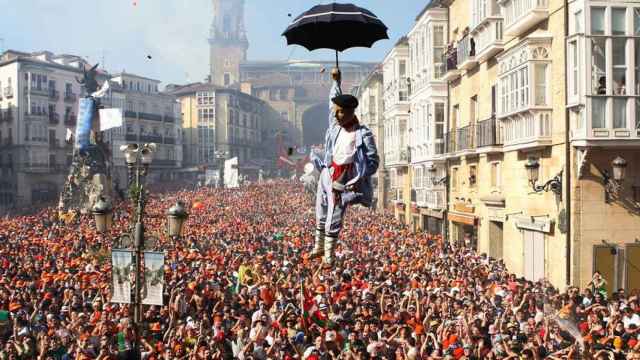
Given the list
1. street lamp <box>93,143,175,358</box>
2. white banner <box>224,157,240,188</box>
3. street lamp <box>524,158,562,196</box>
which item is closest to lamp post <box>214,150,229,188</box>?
white banner <box>224,157,240,188</box>

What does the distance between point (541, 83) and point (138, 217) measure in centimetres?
1399

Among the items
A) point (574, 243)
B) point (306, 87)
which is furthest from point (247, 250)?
point (306, 87)

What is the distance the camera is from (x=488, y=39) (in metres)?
25.5

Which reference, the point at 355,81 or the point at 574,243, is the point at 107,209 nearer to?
the point at 574,243

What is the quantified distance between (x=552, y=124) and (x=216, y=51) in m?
145

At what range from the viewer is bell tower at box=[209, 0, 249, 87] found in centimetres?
15312

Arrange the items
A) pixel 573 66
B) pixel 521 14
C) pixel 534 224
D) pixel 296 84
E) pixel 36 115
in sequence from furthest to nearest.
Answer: pixel 296 84, pixel 36 115, pixel 521 14, pixel 534 224, pixel 573 66

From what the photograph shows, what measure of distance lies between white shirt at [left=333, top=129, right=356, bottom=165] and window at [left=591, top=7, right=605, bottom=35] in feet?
45.4

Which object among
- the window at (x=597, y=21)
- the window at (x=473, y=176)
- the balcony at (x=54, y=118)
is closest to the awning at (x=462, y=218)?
the window at (x=473, y=176)

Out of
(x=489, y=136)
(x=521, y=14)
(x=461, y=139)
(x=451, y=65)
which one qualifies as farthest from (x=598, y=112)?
(x=451, y=65)

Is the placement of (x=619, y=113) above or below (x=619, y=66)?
below

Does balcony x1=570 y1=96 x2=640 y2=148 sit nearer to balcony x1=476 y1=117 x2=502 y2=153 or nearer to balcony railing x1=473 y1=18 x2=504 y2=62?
balcony x1=476 y1=117 x2=502 y2=153

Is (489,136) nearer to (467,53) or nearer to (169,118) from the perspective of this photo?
(467,53)

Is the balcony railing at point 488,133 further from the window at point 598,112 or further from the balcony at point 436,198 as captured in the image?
the balcony at point 436,198
